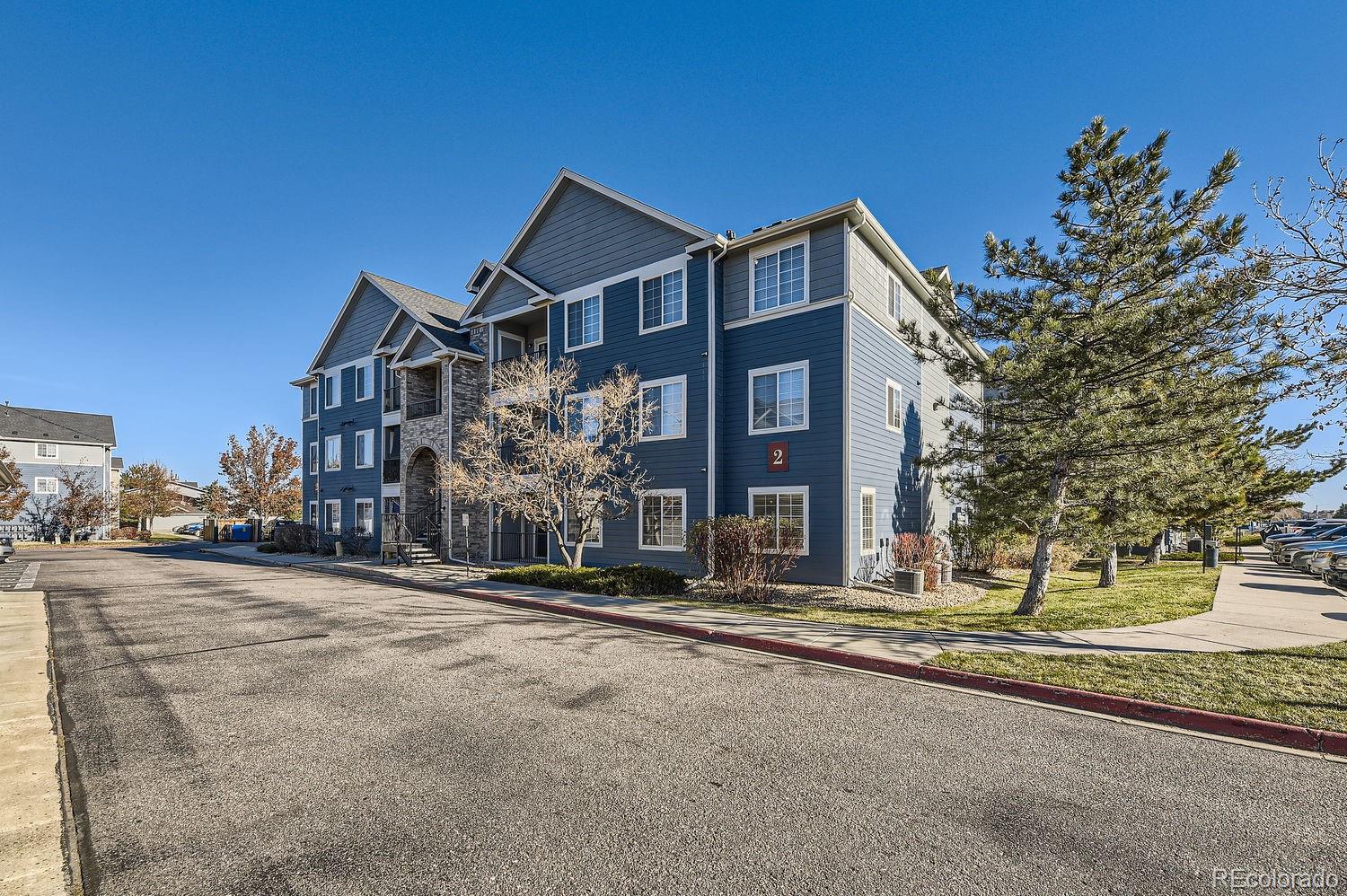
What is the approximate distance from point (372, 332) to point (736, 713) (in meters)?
30.0

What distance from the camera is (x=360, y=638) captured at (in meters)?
10.1

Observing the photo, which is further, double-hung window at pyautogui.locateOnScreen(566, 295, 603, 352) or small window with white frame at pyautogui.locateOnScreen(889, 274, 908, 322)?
double-hung window at pyautogui.locateOnScreen(566, 295, 603, 352)

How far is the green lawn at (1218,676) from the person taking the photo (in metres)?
6.25

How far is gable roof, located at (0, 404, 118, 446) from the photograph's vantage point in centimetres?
5066

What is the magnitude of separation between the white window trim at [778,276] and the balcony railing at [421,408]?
15.7 m

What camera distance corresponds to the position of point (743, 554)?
48.1ft

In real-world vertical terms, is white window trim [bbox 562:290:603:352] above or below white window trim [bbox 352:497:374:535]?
above

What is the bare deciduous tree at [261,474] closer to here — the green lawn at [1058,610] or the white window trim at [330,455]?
the white window trim at [330,455]

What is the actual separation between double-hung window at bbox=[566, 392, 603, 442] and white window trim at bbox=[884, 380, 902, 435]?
8.62 metres

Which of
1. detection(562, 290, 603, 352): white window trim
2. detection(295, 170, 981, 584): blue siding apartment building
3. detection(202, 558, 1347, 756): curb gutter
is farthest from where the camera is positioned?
detection(562, 290, 603, 352): white window trim

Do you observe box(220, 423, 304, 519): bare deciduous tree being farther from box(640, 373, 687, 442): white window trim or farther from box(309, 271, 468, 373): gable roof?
box(640, 373, 687, 442): white window trim

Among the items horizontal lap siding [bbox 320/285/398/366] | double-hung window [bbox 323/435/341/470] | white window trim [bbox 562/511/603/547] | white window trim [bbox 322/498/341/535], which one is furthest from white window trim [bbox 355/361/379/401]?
white window trim [bbox 562/511/603/547]

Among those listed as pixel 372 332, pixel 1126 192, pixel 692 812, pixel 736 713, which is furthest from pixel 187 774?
pixel 372 332

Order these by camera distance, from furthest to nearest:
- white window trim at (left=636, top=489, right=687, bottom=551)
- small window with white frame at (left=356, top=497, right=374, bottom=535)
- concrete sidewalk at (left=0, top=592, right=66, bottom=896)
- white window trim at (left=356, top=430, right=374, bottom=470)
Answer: white window trim at (left=356, top=430, right=374, bottom=470)
small window with white frame at (left=356, top=497, right=374, bottom=535)
white window trim at (left=636, top=489, right=687, bottom=551)
concrete sidewalk at (left=0, top=592, right=66, bottom=896)
